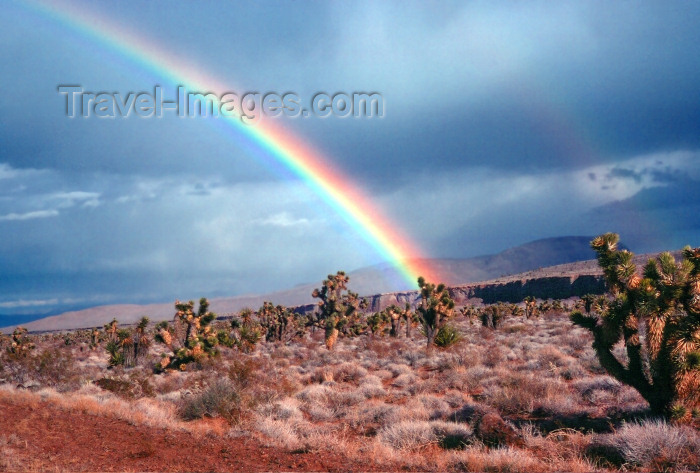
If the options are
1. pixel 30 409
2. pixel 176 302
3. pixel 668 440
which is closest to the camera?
pixel 668 440

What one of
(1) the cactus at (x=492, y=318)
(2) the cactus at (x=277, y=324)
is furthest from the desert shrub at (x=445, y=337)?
(2) the cactus at (x=277, y=324)

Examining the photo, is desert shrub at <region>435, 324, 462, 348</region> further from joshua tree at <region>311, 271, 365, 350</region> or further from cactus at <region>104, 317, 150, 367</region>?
cactus at <region>104, 317, 150, 367</region>

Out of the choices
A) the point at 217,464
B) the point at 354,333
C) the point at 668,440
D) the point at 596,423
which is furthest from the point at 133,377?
the point at 354,333

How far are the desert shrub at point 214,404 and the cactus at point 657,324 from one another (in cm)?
1040

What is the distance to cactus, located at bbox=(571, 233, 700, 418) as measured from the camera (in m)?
11.6

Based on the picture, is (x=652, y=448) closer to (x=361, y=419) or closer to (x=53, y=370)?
(x=361, y=419)

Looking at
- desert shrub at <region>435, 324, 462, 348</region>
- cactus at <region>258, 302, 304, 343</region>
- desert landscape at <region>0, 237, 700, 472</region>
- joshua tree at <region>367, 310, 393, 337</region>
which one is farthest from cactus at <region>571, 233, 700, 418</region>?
cactus at <region>258, 302, 304, 343</region>

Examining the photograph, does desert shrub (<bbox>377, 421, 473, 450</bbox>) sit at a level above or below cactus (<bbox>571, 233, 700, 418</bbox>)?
below

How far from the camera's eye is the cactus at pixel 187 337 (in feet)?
92.5

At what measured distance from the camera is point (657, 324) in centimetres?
1211

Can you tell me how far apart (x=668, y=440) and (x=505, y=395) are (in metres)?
6.25

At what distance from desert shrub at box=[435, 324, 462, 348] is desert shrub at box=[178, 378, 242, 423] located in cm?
2044

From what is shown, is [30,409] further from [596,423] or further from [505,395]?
[596,423]

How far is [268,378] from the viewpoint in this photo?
20.0 m
